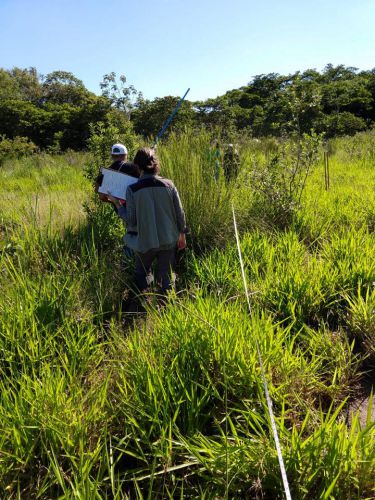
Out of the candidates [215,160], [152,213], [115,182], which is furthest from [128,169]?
[215,160]

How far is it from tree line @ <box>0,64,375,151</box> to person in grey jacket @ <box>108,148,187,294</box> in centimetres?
234

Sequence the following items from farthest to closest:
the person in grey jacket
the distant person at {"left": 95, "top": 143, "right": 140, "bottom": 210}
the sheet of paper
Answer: the distant person at {"left": 95, "top": 143, "right": 140, "bottom": 210} → the sheet of paper → the person in grey jacket

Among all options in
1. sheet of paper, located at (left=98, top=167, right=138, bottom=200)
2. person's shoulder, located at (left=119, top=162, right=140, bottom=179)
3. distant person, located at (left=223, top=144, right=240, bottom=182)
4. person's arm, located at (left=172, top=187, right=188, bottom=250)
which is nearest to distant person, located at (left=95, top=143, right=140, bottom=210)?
person's shoulder, located at (left=119, top=162, right=140, bottom=179)

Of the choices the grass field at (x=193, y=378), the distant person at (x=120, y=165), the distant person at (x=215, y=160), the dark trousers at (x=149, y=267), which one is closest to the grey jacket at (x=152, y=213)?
the dark trousers at (x=149, y=267)

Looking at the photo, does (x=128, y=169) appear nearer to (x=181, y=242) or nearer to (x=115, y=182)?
(x=115, y=182)

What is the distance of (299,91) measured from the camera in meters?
5.19

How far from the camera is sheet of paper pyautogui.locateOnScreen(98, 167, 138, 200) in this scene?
12.0 ft

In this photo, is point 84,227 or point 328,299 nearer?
point 328,299

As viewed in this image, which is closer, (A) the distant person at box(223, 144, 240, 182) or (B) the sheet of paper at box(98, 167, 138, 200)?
(B) the sheet of paper at box(98, 167, 138, 200)

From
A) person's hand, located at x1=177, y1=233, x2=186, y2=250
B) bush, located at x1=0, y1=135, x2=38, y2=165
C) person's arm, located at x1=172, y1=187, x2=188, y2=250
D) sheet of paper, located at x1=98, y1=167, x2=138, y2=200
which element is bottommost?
person's hand, located at x1=177, y1=233, x2=186, y2=250

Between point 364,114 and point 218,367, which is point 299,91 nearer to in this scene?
point 218,367

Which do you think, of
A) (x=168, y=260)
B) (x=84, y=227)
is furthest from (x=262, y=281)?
(x=84, y=227)

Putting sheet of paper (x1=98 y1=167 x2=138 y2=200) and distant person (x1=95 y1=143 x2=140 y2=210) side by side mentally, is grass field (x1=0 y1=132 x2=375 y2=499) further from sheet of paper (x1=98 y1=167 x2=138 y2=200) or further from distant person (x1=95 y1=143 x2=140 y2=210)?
distant person (x1=95 y1=143 x2=140 y2=210)

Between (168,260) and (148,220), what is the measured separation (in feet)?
1.56
